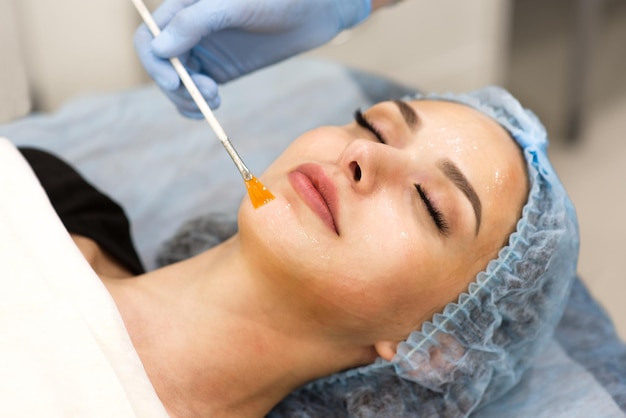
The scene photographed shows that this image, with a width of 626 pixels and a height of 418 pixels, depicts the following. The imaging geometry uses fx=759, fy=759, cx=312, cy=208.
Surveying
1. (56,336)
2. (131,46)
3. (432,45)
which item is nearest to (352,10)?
(56,336)

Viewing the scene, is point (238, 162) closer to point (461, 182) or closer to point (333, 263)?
point (333, 263)

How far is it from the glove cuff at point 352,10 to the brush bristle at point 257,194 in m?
0.50

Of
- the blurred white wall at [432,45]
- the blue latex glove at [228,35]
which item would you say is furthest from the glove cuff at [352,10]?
the blurred white wall at [432,45]

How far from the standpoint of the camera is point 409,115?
129cm

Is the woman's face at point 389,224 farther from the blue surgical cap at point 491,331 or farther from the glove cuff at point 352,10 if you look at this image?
the glove cuff at point 352,10

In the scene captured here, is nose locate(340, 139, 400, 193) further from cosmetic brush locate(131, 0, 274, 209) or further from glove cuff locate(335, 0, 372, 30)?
glove cuff locate(335, 0, 372, 30)

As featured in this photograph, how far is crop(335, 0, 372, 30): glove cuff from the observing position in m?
1.51

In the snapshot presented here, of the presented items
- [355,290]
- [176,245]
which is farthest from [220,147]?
[355,290]

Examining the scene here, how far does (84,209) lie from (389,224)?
69 centimetres

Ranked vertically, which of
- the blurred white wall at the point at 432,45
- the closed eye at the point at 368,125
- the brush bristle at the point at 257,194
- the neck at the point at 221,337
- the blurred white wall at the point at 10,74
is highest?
the blurred white wall at the point at 10,74

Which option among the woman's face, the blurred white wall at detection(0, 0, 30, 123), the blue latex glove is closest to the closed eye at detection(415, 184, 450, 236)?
the woman's face

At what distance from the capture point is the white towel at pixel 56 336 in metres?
1.05

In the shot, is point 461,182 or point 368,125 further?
point 368,125

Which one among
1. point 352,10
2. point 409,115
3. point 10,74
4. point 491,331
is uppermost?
point 10,74
